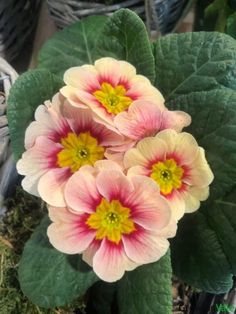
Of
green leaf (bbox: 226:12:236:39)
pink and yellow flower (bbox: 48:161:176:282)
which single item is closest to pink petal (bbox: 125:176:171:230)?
pink and yellow flower (bbox: 48:161:176:282)

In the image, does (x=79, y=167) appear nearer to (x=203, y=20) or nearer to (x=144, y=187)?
(x=144, y=187)

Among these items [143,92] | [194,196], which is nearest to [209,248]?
[194,196]

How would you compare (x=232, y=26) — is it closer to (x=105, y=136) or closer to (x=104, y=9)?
(x=104, y=9)

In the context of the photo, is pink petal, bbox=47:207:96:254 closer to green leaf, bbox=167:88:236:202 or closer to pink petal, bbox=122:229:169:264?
pink petal, bbox=122:229:169:264

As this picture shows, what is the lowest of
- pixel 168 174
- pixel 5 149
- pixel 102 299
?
pixel 102 299

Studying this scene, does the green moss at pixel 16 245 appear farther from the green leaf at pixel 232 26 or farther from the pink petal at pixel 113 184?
the green leaf at pixel 232 26

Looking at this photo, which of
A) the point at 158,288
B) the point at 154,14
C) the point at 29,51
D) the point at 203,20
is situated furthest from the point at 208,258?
the point at 29,51
